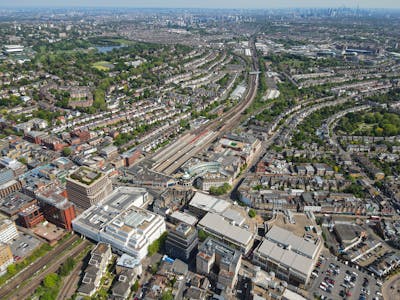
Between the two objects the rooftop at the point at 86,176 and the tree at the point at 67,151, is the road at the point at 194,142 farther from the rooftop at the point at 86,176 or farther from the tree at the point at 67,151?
the tree at the point at 67,151

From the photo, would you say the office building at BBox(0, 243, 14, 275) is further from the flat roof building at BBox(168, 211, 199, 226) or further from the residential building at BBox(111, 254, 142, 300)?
the flat roof building at BBox(168, 211, 199, 226)

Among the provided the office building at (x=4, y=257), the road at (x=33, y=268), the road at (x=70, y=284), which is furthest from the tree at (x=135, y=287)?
the office building at (x=4, y=257)

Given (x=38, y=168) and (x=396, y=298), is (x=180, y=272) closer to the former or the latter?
(x=396, y=298)

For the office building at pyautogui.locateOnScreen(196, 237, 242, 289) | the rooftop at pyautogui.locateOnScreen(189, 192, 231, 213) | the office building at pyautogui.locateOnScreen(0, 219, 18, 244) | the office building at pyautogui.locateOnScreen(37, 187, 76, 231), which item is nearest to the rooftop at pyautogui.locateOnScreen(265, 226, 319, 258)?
the office building at pyautogui.locateOnScreen(196, 237, 242, 289)

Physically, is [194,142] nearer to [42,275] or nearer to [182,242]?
[182,242]

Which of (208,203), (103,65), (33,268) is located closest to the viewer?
(33,268)

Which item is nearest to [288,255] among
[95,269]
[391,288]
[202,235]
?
[202,235]
